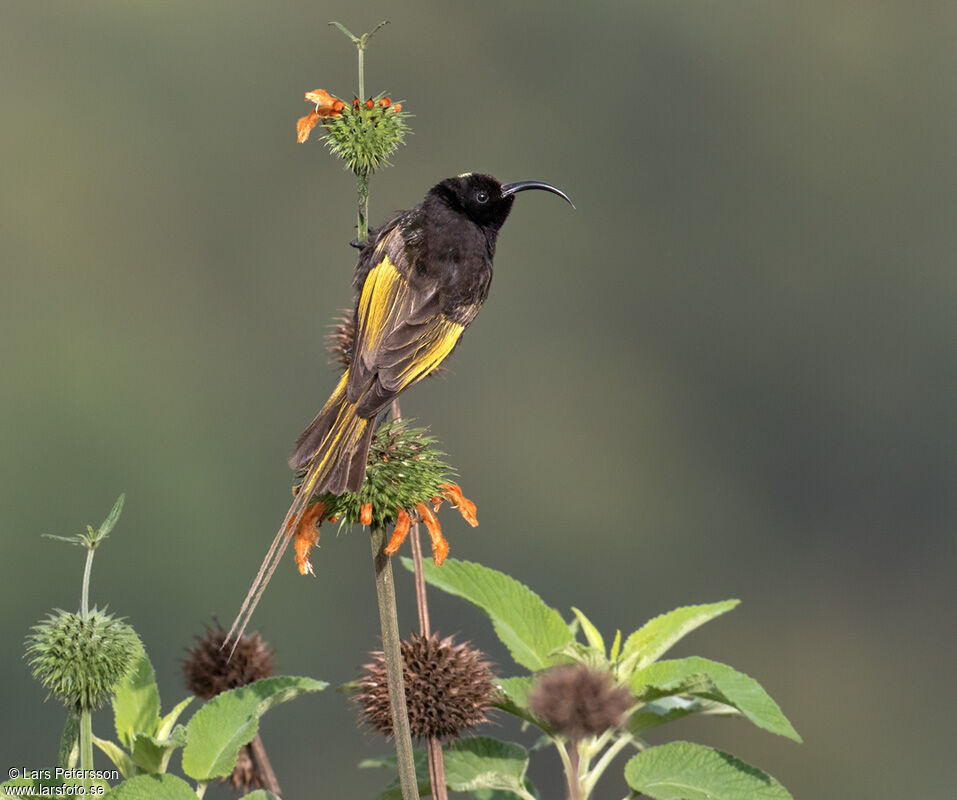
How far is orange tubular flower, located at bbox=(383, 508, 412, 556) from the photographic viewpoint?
62 cm

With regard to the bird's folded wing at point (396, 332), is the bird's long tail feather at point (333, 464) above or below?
below

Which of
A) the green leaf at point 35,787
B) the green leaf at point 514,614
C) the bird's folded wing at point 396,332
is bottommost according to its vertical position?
the green leaf at point 35,787

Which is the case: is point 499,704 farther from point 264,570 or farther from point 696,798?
point 264,570

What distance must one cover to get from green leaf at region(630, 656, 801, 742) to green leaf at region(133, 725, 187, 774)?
0.94 feet

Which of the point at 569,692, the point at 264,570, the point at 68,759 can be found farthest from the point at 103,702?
the point at 569,692

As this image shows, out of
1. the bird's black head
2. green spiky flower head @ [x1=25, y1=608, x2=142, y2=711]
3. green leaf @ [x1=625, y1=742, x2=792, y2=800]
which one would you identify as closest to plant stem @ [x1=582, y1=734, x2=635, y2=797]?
green leaf @ [x1=625, y1=742, x2=792, y2=800]

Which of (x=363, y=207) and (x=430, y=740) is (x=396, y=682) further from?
(x=363, y=207)

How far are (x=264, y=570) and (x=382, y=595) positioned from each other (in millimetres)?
64

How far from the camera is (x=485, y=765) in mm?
757

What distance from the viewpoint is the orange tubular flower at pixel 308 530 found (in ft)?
2.26

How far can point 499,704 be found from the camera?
29.1 inches

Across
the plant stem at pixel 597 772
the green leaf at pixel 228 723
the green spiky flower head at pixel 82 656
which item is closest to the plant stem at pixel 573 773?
the plant stem at pixel 597 772

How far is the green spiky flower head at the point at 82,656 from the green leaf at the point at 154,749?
0.04 metres

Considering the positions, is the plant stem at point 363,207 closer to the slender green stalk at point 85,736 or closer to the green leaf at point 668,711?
the slender green stalk at point 85,736
